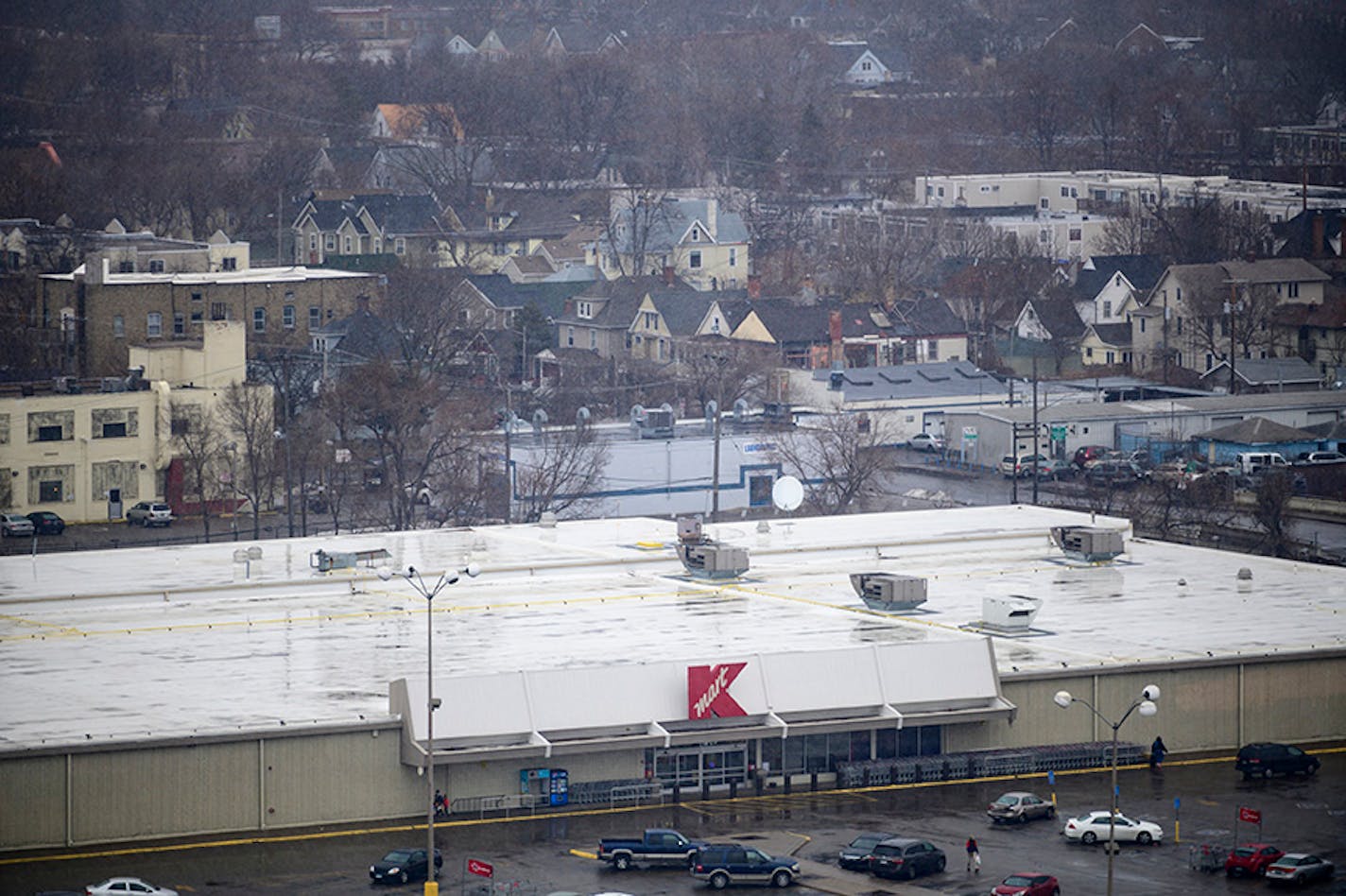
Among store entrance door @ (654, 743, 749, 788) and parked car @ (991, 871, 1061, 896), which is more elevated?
store entrance door @ (654, 743, 749, 788)

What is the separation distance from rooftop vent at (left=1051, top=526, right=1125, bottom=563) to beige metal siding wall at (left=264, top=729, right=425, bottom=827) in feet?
44.8

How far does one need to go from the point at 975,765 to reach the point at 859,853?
418cm

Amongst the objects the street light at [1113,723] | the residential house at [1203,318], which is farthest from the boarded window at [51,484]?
the residential house at [1203,318]

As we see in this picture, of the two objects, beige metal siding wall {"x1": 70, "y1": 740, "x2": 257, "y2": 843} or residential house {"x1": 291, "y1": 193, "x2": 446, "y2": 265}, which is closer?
beige metal siding wall {"x1": 70, "y1": 740, "x2": 257, "y2": 843}

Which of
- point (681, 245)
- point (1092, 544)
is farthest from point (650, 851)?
point (681, 245)

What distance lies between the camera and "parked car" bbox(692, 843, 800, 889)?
28.5 meters

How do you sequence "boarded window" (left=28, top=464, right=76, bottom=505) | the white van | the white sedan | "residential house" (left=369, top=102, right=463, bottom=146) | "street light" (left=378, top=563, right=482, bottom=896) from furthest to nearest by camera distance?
"residential house" (left=369, top=102, right=463, bottom=146) < the white van < "boarded window" (left=28, top=464, right=76, bottom=505) < the white sedan < "street light" (left=378, top=563, right=482, bottom=896)

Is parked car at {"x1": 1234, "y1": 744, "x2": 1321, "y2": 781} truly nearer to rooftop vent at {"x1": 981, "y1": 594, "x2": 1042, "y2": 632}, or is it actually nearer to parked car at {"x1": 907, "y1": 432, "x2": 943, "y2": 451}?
rooftop vent at {"x1": 981, "y1": 594, "x2": 1042, "y2": 632}

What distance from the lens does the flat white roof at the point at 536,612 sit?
3288 centimetres

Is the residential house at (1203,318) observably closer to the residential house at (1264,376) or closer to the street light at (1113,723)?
the residential house at (1264,376)

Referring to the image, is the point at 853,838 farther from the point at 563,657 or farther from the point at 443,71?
the point at 443,71

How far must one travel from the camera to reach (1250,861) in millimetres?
29109

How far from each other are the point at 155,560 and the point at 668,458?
16311 mm

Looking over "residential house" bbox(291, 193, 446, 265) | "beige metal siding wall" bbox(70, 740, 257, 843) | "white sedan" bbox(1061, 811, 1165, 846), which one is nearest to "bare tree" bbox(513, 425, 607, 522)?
"beige metal siding wall" bbox(70, 740, 257, 843)
